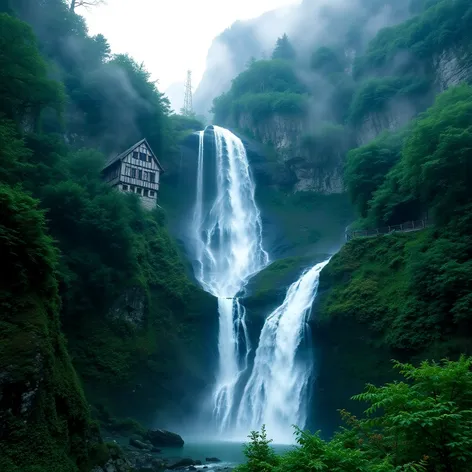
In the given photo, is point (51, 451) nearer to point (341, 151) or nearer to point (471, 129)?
point (471, 129)

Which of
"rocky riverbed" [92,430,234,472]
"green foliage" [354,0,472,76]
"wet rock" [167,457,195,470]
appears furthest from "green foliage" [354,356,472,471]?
"green foliage" [354,0,472,76]

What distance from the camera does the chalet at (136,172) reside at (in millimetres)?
40219

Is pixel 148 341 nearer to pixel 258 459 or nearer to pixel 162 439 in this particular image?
pixel 162 439

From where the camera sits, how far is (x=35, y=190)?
25625mm

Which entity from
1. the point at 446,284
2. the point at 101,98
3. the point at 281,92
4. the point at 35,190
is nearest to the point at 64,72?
the point at 101,98

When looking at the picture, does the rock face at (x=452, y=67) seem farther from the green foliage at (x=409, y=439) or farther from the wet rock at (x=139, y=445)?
the green foliage at (x=409, y=439)

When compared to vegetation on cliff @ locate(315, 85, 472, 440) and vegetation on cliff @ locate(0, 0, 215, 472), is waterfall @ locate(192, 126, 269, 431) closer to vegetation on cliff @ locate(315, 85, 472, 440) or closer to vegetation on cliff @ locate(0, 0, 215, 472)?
vegetation on cliff @ locate(0, 0, 215, 472)

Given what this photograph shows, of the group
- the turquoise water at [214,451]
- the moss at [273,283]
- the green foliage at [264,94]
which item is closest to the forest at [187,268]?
the moss at [273,283]

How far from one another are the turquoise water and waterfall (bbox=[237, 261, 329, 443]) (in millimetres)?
2545

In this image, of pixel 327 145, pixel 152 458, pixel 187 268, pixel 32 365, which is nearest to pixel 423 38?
pixel 327 145

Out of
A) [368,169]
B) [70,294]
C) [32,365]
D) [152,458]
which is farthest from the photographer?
[368,169]

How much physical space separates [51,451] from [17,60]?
25260mm

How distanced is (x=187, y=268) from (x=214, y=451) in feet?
61.0

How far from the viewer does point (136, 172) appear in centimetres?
4128
